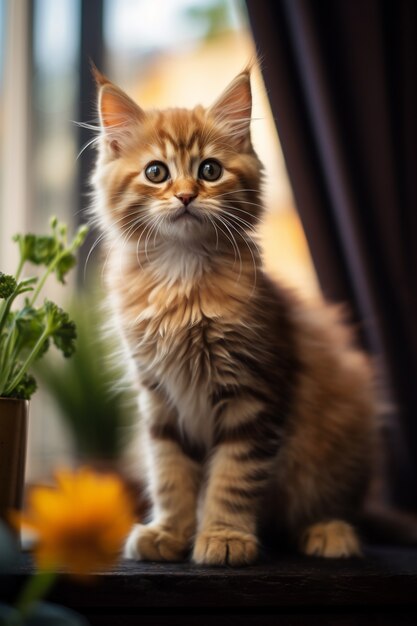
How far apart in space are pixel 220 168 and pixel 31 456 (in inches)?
48.1

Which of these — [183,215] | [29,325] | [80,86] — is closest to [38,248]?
[29,325]

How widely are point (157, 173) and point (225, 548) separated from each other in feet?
1.97

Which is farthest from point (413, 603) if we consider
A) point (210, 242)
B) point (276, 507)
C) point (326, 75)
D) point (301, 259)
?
point (301, 259)

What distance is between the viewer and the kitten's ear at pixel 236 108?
122 centimetres

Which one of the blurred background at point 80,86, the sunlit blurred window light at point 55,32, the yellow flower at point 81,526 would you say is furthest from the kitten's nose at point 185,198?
the sunlit blurred window light at point 55,32

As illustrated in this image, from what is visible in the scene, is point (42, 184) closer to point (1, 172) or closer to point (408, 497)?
point (1, 172)

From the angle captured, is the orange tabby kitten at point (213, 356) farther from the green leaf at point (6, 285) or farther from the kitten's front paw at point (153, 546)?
the green leaf at point (6, 285)

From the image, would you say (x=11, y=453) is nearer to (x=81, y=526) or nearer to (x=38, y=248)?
(x=38, y=248)

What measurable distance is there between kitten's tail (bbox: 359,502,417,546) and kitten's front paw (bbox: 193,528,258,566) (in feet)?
1.25

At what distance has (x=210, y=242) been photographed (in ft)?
3.83

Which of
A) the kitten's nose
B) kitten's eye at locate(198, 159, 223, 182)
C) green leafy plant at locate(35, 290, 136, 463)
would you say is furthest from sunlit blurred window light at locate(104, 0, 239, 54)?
the kitten's nose

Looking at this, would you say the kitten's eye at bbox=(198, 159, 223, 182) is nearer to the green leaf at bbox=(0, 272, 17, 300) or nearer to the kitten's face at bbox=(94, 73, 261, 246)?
the kitten's face at bbox=(94, 73, 261, 246)

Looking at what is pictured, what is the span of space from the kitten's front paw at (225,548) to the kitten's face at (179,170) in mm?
465

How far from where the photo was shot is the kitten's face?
3.66 feet
